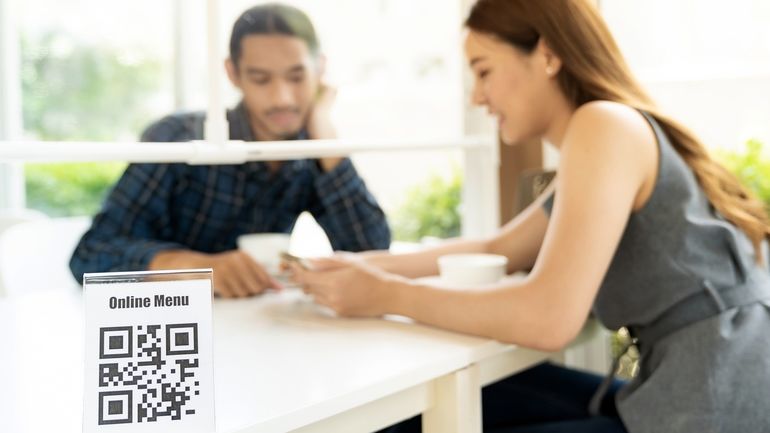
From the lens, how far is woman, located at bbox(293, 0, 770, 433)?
1.07m

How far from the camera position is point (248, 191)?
1.72 meters

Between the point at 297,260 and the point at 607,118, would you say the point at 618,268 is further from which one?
the point at 297,260

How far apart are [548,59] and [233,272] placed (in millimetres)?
631

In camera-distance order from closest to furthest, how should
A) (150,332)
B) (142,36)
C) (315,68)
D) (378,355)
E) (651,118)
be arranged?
(150,332) < (378,355) < (651,118) < (315,68) < (142,36)

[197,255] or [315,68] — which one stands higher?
[315,68]

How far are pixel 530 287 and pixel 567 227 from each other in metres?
0.09

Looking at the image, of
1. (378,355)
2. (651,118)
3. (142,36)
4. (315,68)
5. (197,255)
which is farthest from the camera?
(142,36)

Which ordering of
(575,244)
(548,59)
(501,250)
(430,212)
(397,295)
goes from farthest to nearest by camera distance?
(430,212) < (501,250) < (548,59) < (397,295) < (575,244)

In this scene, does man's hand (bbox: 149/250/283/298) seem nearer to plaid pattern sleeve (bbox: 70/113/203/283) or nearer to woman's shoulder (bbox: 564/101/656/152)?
plaid pattern sleeve (bbox: 70/113/203/283)

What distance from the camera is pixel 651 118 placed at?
3.81 ft

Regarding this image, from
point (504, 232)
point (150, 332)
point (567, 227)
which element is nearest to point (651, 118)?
point (567, 227)

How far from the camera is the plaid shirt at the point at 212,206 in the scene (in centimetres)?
150

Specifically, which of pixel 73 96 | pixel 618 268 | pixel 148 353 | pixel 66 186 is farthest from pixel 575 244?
pixel 66 186

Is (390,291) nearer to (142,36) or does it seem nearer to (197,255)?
(197,255)
